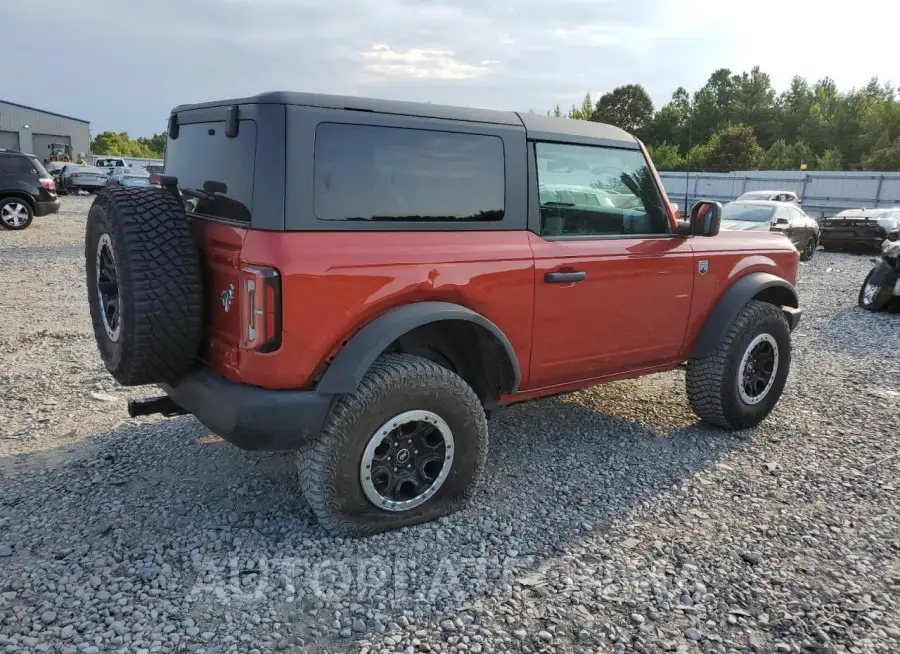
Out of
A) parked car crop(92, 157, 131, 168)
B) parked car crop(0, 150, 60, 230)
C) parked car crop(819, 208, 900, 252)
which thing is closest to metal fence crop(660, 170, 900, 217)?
parked car crop(819, 208, 900, 252)

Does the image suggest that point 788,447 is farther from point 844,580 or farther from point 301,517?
point 301,517

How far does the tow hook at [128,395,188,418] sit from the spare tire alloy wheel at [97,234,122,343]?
1.24 feet

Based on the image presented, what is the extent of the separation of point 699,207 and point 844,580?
7.48 feet

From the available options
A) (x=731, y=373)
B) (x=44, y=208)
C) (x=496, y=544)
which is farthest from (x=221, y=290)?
(x=44, y=208)

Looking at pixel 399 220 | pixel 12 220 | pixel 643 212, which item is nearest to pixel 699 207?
pixel 643 212

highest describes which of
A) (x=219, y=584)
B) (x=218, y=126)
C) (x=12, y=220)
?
(x=218, y=126)

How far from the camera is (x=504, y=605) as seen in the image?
287 centimetres

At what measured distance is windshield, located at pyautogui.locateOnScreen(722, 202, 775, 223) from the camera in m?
14.4

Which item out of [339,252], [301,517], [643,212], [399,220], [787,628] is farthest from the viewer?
[643,212]

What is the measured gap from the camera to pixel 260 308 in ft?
9.45

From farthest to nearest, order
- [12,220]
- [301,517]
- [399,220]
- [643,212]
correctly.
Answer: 1. [12,220]
2. [643,212]
3. [301,517]
4. [399,220]

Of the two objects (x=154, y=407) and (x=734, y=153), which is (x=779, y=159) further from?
(x=154, y=407)

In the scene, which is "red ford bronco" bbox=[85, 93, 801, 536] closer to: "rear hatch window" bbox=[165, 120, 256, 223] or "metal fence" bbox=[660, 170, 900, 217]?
"rear hatch window" bbox=[165, 120, 256, 223]

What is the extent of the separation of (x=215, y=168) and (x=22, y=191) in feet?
49.4
